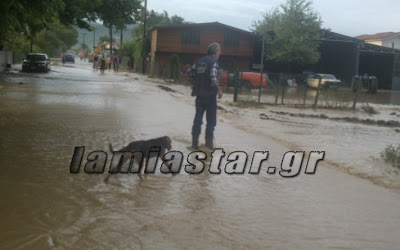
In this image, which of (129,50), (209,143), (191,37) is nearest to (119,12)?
(191,37)

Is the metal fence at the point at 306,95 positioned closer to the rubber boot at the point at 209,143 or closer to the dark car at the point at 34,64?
the rubber boot at the point at 209,143

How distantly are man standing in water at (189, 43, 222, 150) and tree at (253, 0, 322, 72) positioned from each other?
124 ft

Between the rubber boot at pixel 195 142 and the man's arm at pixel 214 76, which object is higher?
the man's arm at pixel 214 76

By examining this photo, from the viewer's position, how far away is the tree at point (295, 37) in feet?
145

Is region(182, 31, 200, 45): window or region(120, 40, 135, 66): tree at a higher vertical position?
region(182, 31, 200, 45): window

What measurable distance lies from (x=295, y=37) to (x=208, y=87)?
128 feet

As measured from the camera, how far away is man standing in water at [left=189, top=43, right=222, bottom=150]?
7.40m

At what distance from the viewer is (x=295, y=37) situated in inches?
1753

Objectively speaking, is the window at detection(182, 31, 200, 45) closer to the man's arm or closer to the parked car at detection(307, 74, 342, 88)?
the parked car at detection(307, 74, 342, 88)

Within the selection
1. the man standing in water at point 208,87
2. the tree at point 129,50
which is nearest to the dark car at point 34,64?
the tree at point 129,50

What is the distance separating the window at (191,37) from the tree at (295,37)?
6.76m

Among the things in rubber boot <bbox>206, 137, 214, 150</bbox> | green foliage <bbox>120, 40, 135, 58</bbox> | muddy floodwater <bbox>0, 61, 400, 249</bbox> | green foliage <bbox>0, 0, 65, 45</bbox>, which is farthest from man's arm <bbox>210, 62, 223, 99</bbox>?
green foliage <bbox>120, 40, 135, 58</bbox>

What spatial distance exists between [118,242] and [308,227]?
5.86 ft

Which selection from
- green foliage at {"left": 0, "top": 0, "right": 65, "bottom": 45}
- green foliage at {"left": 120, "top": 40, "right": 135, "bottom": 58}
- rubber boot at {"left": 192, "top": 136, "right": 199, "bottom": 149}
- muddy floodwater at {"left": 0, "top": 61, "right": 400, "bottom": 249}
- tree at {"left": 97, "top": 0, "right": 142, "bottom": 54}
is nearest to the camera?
muddy floodwater at {"left": 0, "top": 61, "right": 400, "bottom": 249}
